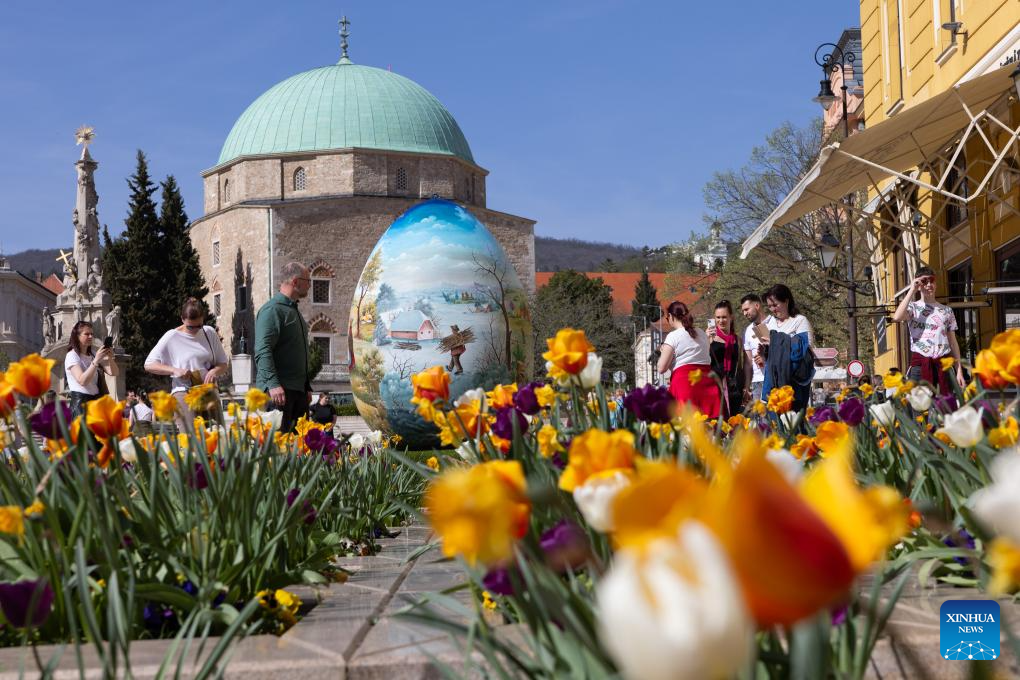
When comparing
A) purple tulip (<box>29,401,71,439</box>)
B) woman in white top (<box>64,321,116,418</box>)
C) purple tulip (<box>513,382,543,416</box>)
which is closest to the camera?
purple tulip (<box>29,401,71,439</box>)

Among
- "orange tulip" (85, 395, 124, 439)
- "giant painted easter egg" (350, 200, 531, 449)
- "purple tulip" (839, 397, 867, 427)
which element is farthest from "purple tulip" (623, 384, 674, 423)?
"giant painted easter egg" (350, 200, 531, 449)

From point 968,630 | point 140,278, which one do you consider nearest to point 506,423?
point 968,630

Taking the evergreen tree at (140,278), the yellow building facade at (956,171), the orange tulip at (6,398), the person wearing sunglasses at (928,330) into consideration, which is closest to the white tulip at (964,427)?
the orange tulip at (6,398)

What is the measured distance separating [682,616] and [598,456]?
83cm

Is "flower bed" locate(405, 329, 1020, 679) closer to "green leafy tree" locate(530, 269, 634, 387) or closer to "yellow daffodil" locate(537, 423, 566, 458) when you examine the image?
"yellow daffodil" locate(537, 423, 566, 458)

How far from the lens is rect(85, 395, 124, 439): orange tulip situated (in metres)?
3.00

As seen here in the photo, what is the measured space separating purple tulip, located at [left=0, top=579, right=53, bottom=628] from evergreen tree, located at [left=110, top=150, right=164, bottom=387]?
55.1 metres

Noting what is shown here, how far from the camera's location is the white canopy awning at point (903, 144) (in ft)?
37.5

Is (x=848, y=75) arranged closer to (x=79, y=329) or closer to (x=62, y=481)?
(x=79, y=329)

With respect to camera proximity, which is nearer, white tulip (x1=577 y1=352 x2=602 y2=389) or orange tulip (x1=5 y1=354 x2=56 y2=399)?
orange tulip (x1=5 y1=354 x2=56 y2=399)

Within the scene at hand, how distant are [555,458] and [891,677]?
1544 mm

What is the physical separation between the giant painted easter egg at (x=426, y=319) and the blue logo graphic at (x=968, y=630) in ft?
51.5

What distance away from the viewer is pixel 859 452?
4.15 metres

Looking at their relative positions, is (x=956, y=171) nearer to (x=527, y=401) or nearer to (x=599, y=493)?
(x=527, y=401)
